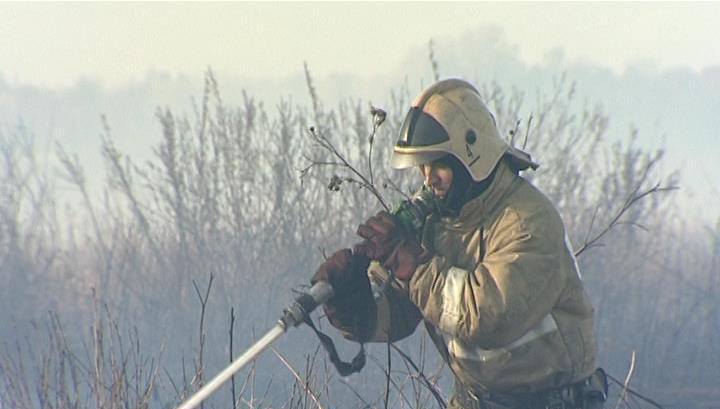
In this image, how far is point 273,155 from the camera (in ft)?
36.9

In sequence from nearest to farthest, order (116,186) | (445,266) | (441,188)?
(445,266)
(441,188)
(116,186)

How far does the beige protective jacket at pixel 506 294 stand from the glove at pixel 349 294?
0.22m

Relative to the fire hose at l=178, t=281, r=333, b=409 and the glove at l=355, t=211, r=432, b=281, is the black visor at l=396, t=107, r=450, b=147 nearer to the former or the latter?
the glove at l=355, t=211, r=432, b=281

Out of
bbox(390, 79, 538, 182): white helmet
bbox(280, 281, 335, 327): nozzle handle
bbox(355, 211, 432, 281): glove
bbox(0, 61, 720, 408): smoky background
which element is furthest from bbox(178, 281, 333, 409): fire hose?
bbox(0, 61, 720, 408): smoky background

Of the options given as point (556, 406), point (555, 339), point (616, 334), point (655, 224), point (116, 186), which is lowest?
point (616, 334)

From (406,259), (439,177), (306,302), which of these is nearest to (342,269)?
(306,302)

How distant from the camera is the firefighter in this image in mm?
3695

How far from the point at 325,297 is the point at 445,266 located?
0.50 meters

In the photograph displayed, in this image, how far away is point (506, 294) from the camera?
3635mm

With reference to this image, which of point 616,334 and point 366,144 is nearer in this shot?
point 366,144

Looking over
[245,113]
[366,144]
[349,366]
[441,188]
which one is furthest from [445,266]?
[245,113]

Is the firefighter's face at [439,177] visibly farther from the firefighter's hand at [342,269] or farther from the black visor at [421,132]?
the firefighter's hand at [342,269]

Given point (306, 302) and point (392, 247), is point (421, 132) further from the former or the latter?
point (306, 302)

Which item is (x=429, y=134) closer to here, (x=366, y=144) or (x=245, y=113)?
(x=366, y=144)
